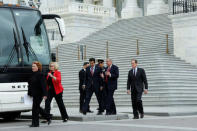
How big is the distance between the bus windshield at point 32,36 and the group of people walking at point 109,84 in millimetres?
1441

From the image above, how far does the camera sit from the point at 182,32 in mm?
26562

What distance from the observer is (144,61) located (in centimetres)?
2455

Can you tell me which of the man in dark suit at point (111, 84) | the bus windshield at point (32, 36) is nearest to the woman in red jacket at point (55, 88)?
the bus windshield at point (32, 36)

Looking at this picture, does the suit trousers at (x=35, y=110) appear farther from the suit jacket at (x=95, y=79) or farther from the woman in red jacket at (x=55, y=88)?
the suit jacket at (x=95, y=79)

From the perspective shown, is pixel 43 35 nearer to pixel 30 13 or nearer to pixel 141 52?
pixel 30 13

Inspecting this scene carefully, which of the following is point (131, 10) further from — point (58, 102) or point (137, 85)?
point (58, 102)

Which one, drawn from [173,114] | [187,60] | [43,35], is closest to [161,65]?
[187,60]

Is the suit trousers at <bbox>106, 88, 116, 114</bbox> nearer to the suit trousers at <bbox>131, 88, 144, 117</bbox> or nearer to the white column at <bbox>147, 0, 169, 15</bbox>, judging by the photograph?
the suit trousers at <bbox>131, 88, 144, 117</bbox>

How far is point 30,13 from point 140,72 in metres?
3.62

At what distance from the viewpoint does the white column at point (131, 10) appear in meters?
42.1

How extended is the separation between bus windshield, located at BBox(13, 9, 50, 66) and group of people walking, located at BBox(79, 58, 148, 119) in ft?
4.73

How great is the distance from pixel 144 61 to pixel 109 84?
9.24 m

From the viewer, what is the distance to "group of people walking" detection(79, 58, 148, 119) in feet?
50.0

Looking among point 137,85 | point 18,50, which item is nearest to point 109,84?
point 137,85
